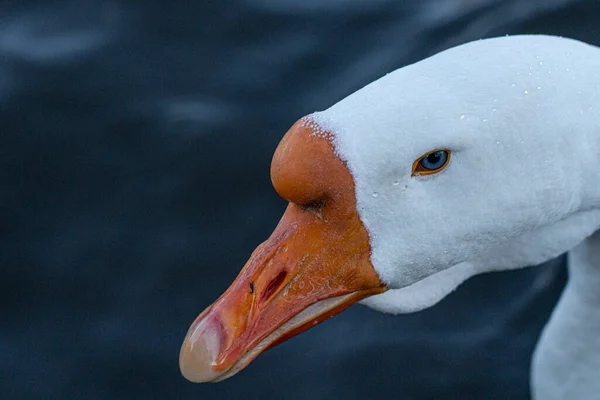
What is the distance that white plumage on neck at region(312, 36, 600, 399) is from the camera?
2.27 metres

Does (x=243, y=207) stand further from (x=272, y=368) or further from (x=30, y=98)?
(x=30, y=98)

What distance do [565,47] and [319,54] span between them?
9.93 feet

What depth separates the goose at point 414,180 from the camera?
229cm

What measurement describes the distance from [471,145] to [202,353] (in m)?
0.93

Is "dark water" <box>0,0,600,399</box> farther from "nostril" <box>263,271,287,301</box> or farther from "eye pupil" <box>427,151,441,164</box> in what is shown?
"eye pupil" <box>427,151,441,164</box>

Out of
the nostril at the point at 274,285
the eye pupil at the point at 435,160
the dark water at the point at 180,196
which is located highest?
the dark water at the point at 180,196

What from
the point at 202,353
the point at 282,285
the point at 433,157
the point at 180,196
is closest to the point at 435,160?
the point at 433,157

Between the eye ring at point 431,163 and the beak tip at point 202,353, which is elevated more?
the eye ring at point 431,163

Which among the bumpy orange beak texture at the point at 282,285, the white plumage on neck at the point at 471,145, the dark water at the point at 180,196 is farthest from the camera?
the dark water at the point at 180,196

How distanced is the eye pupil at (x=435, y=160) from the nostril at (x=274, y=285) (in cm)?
50

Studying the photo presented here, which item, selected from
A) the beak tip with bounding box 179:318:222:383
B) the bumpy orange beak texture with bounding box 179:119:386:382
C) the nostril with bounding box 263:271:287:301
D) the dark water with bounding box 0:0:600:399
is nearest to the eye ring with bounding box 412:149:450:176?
the bumpy orange beak texture with bounding box 179:119:386:382

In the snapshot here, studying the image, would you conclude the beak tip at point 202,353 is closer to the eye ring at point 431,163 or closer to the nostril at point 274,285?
the nostril at point 274,285

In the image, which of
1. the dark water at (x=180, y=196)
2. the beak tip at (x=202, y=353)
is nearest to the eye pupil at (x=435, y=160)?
the beak tip at (x=202, y=353)

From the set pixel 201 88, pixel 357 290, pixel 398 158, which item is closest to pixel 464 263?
pixel 357 290
